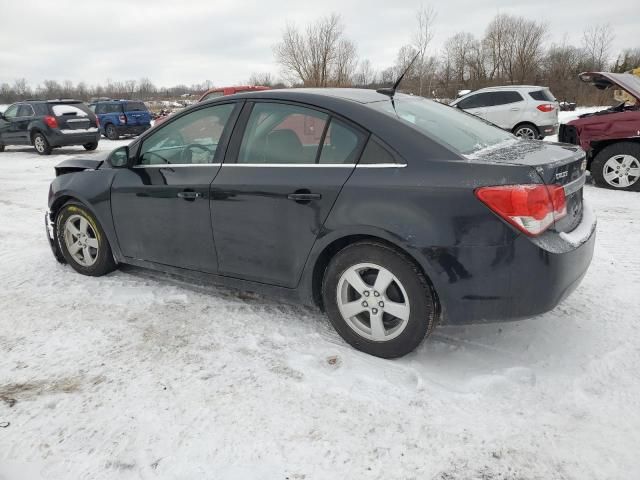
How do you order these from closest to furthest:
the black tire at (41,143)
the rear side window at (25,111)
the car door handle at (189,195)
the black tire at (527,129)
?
the car door handle at (189,195), the black tire at (527,129), the black tire at (41,143), the rear side window at (25,111)

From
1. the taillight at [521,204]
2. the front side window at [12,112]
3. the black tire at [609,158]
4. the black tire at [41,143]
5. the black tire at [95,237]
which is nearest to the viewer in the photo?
the taillight at [521,204]

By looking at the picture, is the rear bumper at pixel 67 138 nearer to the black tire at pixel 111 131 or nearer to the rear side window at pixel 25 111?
the rear side window at pixel 25 111

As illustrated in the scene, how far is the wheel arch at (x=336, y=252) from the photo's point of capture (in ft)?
8.38

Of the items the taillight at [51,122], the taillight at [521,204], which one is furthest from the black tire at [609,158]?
the taillight at [51,122]

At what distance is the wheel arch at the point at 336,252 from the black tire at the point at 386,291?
0.02 meters


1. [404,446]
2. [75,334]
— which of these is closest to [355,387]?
[404,446]

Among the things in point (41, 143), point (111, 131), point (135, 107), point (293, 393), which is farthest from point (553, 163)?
point (135, 107)

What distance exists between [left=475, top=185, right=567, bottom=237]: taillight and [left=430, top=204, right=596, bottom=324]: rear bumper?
0.07 m

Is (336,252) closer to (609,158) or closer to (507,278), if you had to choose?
(507,278)

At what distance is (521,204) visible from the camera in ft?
7.58

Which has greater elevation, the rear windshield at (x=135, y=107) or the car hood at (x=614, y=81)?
the rear windshield at (x=135, y=107)

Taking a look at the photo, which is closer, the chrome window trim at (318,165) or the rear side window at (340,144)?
the chrome window trim at (318,165)

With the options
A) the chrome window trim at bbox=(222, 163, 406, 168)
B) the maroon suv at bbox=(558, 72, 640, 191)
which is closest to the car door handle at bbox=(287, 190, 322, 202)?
the chrome window trim at bbox=(222, 163, 406, 168)

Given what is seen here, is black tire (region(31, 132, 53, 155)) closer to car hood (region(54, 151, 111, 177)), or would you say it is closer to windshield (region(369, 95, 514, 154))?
car hood (region(54, 151, 111, 177))
